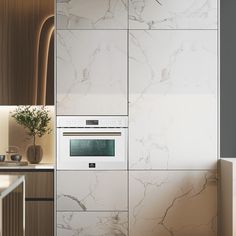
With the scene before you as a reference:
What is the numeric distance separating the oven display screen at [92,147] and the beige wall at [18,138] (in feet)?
2.13

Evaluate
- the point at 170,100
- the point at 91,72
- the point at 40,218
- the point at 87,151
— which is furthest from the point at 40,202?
the point at 170,100

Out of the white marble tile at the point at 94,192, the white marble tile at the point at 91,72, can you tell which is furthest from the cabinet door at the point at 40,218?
the white marble tile at the point at 91,72

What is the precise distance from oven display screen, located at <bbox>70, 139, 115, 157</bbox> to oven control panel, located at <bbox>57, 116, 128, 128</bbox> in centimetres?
14

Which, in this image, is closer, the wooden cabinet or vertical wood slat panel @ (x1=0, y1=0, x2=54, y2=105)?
the wooden cabinet

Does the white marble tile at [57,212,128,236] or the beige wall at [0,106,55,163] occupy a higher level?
the beige wall at [0,106,55,163]

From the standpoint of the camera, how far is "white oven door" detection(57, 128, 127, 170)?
14.9ft

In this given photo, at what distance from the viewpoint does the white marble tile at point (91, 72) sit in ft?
14.8

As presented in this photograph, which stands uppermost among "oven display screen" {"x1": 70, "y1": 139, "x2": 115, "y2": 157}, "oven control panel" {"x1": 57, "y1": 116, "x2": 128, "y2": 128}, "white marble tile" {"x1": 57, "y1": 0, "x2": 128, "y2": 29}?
"white marble tile" {"x1": 57, "y1": 0, "x2": 128, "y2": 29}

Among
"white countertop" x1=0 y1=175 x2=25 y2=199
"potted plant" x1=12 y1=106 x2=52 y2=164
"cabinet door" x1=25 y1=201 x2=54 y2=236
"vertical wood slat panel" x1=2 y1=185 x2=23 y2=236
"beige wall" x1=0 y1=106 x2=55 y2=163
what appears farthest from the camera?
"beige wall" x1=0 y1=106 x2=55 y2=163

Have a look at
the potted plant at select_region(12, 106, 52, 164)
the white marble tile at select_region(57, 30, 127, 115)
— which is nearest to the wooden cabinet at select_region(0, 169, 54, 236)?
the potted plant at select_region(12, 106, 52, 164)

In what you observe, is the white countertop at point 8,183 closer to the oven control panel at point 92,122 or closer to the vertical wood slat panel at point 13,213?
the vertical wood slat panel at point 13,213

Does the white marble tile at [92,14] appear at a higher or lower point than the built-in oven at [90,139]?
higher

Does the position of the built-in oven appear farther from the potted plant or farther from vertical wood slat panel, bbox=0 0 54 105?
vertical wood slat panel, bbox=0 0 54 105

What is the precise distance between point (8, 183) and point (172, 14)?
2382 millimetres
